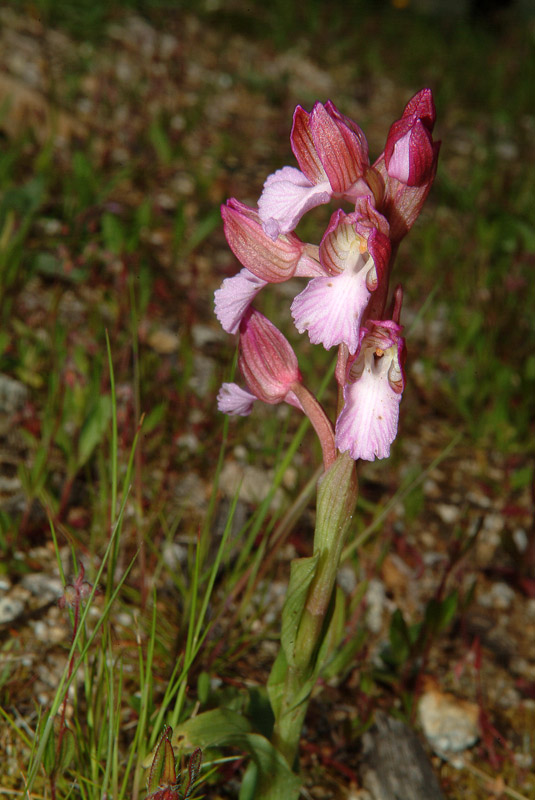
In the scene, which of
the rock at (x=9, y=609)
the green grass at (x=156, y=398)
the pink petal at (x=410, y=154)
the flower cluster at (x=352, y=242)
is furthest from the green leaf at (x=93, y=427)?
the pink petal at (x=410, y=154)

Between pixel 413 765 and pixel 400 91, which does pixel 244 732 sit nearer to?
pixel 413 765

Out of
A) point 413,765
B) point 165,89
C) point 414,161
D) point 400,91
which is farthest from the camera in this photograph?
point 400,91

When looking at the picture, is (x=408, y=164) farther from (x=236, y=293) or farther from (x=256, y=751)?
(x=256, y=751)

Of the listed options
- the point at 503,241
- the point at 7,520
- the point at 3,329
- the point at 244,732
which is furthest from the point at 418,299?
the point at 244,732

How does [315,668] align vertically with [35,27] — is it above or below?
below

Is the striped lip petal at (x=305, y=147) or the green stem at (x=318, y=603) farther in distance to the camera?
the green stem at (x=318, y=603)

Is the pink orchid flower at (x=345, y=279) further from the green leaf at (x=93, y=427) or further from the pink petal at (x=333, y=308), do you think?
the green leaf at (x=93, y=427)
